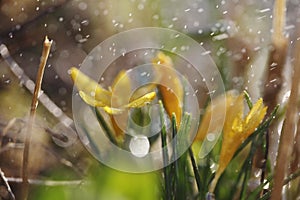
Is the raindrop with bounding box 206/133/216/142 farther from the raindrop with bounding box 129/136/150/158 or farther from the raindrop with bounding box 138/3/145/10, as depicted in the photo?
the raindrop with bounding box 138/3/145/10

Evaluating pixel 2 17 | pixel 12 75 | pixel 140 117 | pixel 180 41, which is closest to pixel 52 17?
pixel 2 17

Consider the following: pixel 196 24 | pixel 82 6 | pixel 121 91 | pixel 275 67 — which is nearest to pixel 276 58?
pixel 275 67

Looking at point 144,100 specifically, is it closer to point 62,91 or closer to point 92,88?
point 92,88

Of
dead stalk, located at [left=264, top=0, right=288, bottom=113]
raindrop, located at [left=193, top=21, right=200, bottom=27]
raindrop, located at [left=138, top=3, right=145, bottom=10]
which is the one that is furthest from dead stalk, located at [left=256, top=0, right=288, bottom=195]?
raindrop, located at [left=138, top=3, right=145, bottom=10]

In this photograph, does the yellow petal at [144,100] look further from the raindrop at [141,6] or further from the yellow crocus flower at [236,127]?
the raindrop at [141,6]

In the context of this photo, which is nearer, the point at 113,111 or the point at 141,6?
the point at 113,111

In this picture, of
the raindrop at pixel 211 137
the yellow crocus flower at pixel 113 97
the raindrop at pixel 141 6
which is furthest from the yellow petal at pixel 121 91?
the raindrop at pixel 141 6
